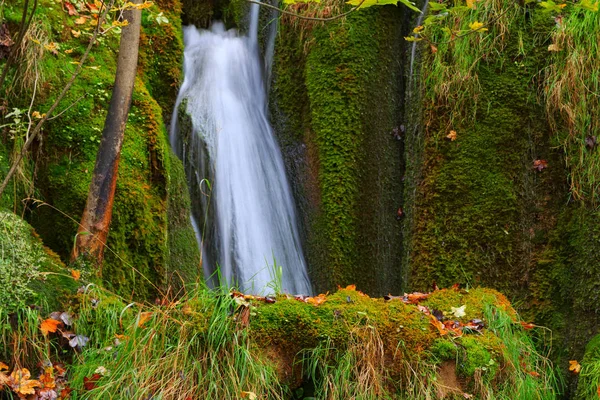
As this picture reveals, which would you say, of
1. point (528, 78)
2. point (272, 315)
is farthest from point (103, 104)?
point (528, 78)

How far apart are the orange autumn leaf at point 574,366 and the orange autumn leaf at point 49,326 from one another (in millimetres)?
3486

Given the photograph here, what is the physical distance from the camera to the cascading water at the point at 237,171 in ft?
19.6

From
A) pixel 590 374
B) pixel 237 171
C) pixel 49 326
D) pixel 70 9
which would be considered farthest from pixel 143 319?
pixel 70 9

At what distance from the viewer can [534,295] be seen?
5.28 meters

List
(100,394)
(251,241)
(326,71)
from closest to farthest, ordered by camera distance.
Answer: (100,394), (251,241), (326,71)

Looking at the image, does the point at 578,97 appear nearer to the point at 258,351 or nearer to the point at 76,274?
the point at 258,351

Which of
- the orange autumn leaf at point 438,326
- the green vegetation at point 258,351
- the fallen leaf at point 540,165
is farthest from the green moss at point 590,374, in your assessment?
the fallen leaf at point 540,165

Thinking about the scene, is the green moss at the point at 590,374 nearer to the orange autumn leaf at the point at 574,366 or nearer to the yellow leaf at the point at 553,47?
the orange autumn leaf at the point at 574,366

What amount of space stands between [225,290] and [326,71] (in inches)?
136

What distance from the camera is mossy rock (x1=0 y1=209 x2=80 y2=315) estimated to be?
3.40m

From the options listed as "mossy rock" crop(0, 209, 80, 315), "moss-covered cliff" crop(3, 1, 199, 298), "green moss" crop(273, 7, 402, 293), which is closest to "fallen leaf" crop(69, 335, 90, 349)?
"mossy rock" crop(0, 209, 80, 315)

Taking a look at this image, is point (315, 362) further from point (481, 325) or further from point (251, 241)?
point (251, 241)

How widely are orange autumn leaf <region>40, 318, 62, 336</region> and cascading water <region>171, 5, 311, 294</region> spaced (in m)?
2.10

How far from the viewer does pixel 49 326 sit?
339 cm
